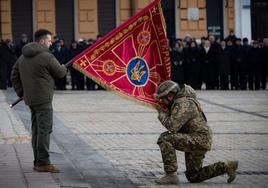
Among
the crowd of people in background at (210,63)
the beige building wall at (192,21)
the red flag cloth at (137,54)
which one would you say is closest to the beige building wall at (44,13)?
the beige building wall at (192,21)

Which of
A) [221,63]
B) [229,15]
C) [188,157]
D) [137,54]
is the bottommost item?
[188,157]

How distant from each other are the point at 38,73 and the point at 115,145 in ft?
11.0

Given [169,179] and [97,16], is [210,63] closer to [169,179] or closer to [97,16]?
[97,16]

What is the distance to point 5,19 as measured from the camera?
3634 cm

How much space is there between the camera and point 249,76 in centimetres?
2888

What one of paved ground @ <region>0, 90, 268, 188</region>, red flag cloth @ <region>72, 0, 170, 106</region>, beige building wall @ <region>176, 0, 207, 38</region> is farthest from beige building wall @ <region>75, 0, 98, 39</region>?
red flag cloth @ <region>72, 0, 170, 106</region>

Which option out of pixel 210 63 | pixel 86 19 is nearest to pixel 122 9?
pixel 86 19

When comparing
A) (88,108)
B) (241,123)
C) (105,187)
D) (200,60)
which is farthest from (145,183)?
(200,60)

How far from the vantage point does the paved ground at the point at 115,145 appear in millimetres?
10406

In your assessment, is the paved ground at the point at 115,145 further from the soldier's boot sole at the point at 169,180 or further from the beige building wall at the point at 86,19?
the beige building wall at the point at 86,19

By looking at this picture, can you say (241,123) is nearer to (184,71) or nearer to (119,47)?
(119,47)

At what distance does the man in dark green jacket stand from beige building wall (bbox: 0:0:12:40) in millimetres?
25953

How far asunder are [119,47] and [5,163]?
2094 mm

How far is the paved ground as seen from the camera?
10406mm
